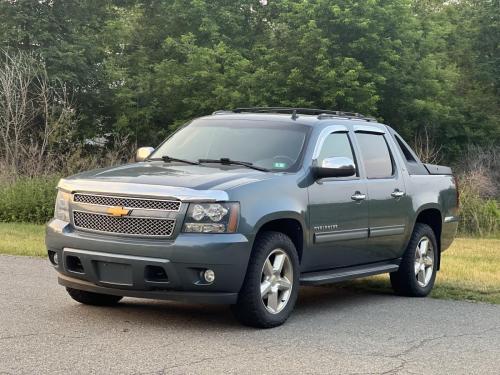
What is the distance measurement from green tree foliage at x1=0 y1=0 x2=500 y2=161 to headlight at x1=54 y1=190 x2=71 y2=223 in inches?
1331

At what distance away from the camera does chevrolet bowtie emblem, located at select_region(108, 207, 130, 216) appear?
7.14 m

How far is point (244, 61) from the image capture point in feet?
143

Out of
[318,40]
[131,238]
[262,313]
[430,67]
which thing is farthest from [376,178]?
[430,67]

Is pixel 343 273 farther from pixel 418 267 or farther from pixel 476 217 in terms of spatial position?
pixel 476 217

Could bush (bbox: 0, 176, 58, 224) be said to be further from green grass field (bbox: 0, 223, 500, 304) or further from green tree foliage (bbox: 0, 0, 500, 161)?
green tree foliage (bbox: 0, 0, 500, 161)

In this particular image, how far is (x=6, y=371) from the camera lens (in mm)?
5605

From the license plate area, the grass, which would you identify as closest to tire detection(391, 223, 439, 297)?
the license plate area

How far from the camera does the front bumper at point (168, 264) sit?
694 centimetres

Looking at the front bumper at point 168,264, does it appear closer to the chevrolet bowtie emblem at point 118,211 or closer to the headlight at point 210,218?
the headlight at point 210,218

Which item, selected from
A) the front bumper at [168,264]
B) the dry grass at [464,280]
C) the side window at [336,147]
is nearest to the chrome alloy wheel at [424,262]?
the dry grass at [464,280]

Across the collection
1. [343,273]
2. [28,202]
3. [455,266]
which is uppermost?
[343,273]

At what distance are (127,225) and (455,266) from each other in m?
6.78

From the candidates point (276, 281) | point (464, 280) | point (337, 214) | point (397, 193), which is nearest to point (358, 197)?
point (337, 214)

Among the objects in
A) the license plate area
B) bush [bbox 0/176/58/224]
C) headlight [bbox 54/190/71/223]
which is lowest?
bush [bbox 0/176/58/224]
